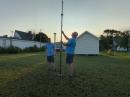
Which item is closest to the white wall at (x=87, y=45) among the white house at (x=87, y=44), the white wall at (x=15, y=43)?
the white house at (x=87, y=44)

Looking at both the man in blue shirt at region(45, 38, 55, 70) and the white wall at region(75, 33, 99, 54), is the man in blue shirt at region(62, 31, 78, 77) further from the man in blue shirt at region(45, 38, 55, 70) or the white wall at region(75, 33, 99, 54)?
the white wall at region(75, 33, 99, 54)

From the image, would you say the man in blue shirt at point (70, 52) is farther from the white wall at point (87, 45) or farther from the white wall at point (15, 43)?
the white wall at point (15, 43)

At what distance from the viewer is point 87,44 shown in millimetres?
46000

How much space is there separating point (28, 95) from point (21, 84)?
203 centimetres

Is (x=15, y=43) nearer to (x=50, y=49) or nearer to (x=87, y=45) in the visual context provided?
(x=87, y=45)

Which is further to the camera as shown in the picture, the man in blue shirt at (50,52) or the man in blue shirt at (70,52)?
the man in blue shirt at (50,52)

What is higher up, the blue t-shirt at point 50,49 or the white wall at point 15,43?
the white wall at point 15,43

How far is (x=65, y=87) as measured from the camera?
9617 mm

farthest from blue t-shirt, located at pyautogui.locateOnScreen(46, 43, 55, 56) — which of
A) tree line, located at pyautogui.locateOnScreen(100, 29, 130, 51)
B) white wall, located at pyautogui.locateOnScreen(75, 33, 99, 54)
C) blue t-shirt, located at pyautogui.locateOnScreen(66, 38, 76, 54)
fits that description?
tree line, located at pyautogui.locateOnScreen(100, 29, 130, 51)

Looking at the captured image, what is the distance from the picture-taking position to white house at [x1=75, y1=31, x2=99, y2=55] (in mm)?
45434

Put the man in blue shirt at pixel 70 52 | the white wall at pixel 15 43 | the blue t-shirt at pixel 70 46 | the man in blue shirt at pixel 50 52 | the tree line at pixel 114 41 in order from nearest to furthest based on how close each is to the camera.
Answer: the man in blue shirt at pixel 70 52 → the blue t-shirt at pixel 70 46 → the man in blue shirt at pixel 50 52 → the white wall at pixel 15 43 → the tree line at pixel 114 41

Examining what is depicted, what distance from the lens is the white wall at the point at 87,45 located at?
4547 cm

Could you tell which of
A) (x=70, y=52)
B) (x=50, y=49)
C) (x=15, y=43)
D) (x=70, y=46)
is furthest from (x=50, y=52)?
(x=15, y=43)

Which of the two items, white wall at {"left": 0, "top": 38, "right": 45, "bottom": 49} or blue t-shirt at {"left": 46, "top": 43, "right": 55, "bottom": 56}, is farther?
white wall at {"left": 0, "top": 38, "right": 45, "bottom": 49}
